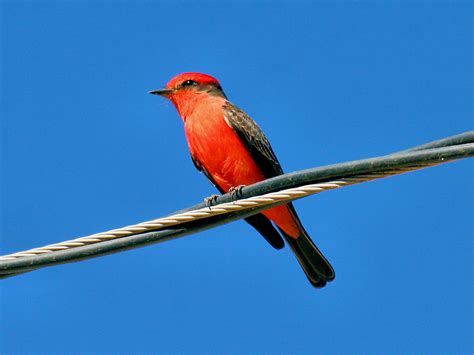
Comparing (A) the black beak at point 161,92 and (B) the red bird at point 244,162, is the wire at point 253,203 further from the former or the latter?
(A) the black beak at point 161,92

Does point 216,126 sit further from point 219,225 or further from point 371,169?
point 371,169

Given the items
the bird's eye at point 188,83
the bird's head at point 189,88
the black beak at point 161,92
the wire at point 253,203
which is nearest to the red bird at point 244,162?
the bird's head at point 189,88

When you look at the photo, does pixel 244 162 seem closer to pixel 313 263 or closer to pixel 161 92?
pixel 313 263

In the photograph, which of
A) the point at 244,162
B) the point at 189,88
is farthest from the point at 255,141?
Answer: the point at 189,88

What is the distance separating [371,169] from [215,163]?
347 centimetres

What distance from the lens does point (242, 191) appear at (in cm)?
495

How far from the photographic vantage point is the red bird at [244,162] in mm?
7566

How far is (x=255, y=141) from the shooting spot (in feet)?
25.0

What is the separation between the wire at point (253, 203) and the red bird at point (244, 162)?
2772mm

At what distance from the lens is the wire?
13.8 ft

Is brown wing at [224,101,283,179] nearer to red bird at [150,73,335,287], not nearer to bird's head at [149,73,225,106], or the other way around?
red bird at [150,73,335,287]

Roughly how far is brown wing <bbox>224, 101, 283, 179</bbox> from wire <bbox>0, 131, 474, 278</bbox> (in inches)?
109

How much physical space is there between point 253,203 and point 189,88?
13.4 feet

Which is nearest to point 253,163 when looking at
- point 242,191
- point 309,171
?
point 242,191
